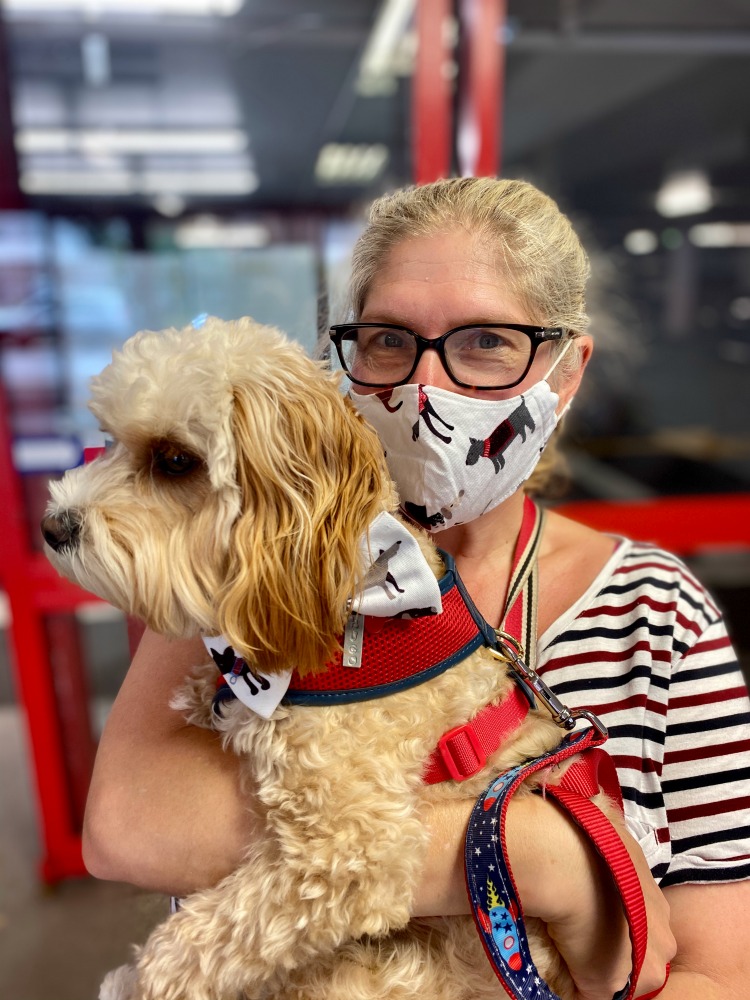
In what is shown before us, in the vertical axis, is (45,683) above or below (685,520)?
below

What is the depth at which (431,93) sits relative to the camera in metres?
2.47

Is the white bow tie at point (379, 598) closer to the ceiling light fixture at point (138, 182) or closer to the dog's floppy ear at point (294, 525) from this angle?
the dog's floppy ear at point (294, 525)

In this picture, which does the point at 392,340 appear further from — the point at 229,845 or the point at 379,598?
the point at 229,845

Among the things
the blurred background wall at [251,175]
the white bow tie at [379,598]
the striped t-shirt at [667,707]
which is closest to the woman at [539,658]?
the striped t-shirt at [667,707]

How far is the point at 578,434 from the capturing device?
3.23 m

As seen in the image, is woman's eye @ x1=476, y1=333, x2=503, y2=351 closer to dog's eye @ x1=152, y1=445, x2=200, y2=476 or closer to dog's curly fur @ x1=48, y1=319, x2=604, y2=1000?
dog's curly fur @ x1=48, y1=319, x2=604, y2=1000

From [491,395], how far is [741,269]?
8.84 ft

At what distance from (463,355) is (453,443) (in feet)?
0.42

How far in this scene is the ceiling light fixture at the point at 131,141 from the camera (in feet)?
8.62

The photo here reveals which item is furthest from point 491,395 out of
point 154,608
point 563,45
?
point 563,45

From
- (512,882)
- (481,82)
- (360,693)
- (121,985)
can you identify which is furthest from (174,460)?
(481,82)

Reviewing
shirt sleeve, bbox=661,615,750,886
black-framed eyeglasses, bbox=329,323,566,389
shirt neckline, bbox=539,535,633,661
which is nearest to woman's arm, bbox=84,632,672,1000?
shirt sleeve, bbox=661,615,750,886

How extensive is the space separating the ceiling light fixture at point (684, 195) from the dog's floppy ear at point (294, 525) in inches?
108

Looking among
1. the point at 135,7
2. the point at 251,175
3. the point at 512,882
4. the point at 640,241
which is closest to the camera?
the point at 512,882
